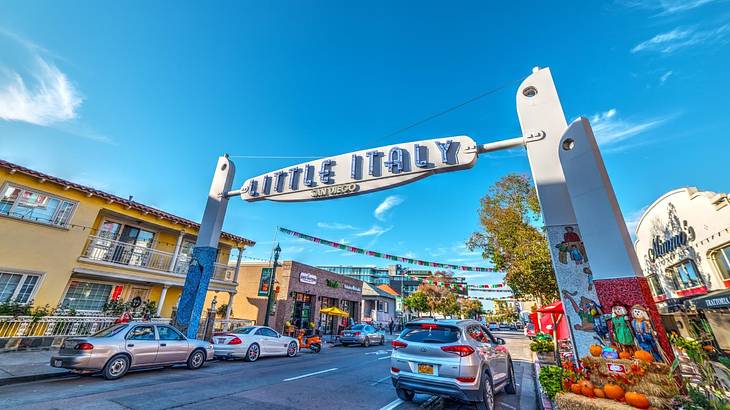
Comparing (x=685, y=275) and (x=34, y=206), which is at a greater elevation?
(x=34, y=206)

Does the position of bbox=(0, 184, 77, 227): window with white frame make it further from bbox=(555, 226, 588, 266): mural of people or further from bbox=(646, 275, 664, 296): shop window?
bbox=(646, 275, 664, 296): shop window

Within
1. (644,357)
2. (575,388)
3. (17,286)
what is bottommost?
(575,388)

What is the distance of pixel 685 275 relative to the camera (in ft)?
56.8

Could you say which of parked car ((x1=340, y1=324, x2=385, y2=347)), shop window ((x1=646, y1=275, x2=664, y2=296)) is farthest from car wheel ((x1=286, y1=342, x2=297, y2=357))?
shop window ((x1=646, y1=275, x2=664, y2=296))

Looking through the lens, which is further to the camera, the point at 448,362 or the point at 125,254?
the point at 125,254

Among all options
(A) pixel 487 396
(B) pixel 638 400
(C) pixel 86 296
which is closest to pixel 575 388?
(B) pixel 638 400

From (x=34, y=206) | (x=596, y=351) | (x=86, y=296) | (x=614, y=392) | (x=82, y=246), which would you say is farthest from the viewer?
(x=86, y=296)

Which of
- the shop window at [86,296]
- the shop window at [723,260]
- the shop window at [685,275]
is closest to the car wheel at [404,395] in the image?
the shop window at [86,296]

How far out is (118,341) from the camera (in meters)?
7.09

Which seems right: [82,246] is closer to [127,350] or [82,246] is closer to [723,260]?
[127,350]

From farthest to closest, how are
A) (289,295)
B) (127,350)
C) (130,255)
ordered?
(289,295)
(130,255)
(127,350)

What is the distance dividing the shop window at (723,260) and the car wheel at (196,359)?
2309cm

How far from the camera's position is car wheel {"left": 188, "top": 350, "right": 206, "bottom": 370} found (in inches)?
344

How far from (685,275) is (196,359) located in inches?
1008
